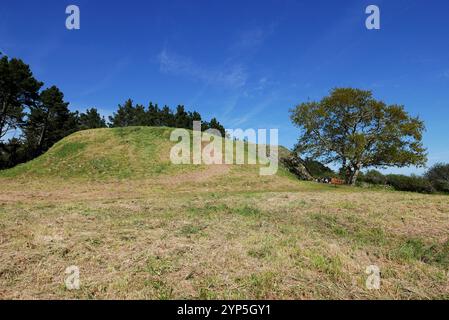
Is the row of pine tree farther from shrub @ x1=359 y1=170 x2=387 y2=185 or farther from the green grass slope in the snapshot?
shrub @ x1=359 y1=170 x2=387 y2=185

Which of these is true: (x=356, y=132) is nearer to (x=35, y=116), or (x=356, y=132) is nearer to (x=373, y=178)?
(x=373, y=178)

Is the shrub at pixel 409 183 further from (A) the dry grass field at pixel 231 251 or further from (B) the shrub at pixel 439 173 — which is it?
(A) the dry grass field at pixel 231 251

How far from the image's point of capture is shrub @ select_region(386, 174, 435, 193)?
38.8 meters

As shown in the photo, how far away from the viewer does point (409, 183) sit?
1567 inches

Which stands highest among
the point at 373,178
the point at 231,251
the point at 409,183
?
the point at 373,178

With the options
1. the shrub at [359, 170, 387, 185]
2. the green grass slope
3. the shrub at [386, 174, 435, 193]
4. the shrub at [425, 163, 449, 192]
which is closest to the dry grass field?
the green grass slope

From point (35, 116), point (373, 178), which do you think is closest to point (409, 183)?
point (373, 178)

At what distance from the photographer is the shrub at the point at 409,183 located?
38.8 m

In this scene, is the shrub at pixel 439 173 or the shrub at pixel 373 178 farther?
the shrub at pixel 439 173

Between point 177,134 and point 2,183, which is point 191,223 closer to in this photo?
point 2,183

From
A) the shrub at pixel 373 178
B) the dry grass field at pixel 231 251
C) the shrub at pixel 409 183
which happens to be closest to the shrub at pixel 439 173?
the shrub at pixel 409 183
